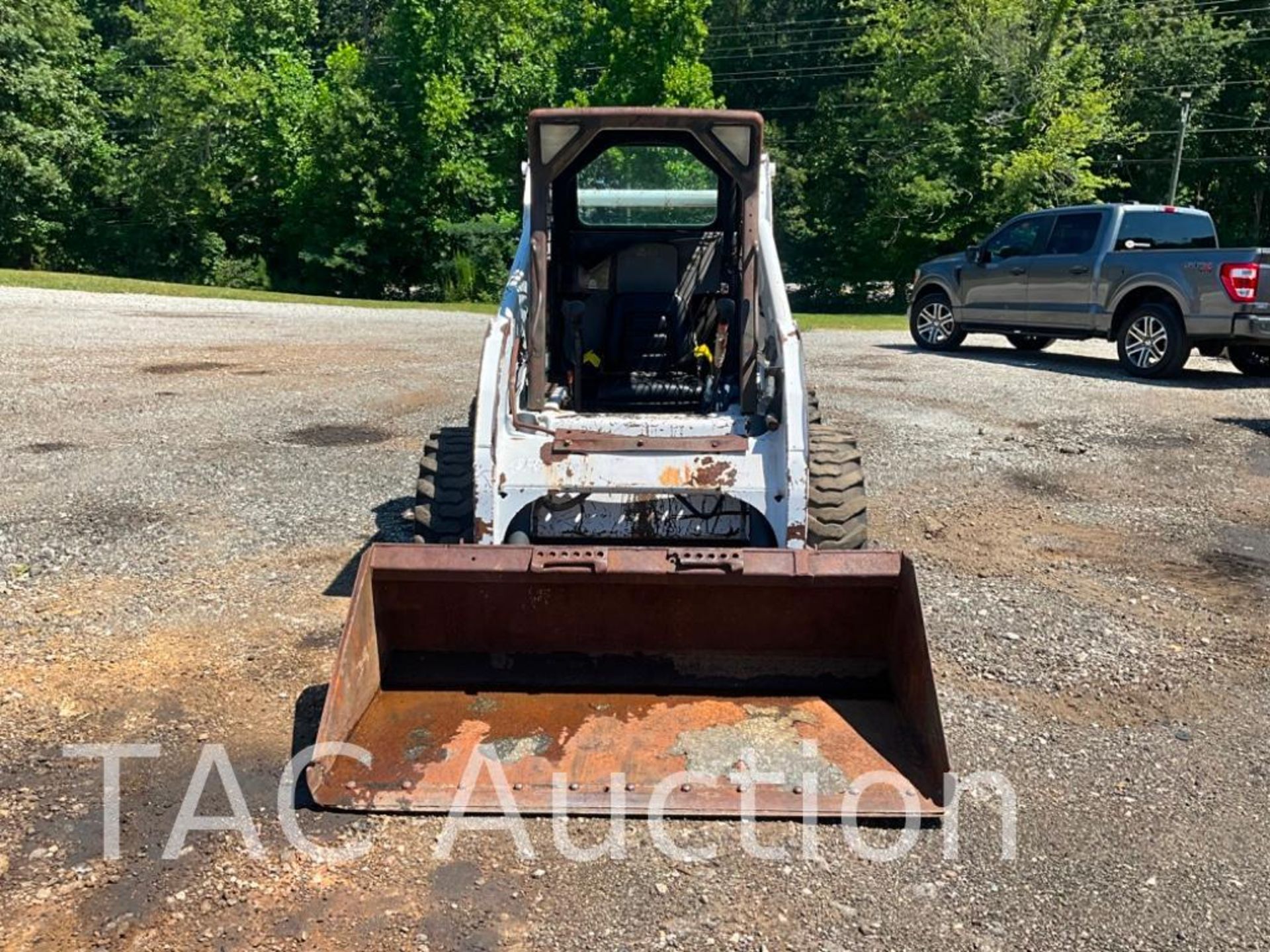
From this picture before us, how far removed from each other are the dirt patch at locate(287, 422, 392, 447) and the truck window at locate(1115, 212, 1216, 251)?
9.30 meters

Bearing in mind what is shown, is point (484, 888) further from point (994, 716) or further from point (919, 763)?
point (994, 716)

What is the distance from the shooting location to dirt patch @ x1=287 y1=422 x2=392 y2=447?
9.50 m

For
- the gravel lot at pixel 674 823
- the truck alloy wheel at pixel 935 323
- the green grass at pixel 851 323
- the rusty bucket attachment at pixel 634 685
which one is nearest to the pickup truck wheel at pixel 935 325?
the truck alloy wheel at pixel 935 323

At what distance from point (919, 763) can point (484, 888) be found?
1524 millimetres

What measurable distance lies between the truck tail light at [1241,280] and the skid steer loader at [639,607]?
27.8 feet

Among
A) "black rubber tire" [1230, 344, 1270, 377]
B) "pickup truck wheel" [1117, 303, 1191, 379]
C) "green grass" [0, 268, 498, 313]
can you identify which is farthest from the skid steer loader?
"green grass" [0, 268, 498, 313]

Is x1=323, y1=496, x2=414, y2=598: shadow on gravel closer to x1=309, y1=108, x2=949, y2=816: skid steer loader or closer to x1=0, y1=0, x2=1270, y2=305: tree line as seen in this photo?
x1=309, y1=108, x2=949, y2=816: skid steer loader

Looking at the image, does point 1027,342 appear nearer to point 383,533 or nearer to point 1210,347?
point 1210,347

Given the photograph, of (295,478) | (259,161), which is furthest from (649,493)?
(259,161)

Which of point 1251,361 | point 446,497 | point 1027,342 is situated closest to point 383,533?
point 446,497

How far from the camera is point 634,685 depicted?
441 cm

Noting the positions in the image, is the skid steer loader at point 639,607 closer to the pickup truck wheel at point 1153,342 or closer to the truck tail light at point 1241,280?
the truck tail light at point 1241,280

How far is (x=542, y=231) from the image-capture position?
19.4 ft

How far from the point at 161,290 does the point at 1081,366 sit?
999 inches
